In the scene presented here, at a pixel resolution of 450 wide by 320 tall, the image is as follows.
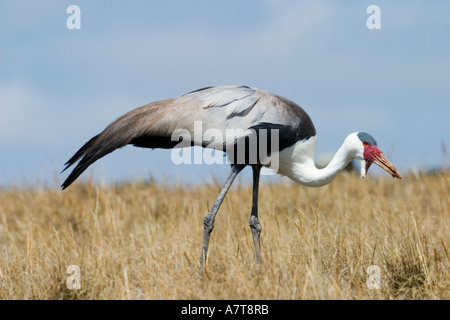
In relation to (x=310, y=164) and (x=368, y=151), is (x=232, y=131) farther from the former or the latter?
(x=368, y=151)

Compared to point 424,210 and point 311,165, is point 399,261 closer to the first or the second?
point 311,165

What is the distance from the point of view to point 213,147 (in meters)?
5.54

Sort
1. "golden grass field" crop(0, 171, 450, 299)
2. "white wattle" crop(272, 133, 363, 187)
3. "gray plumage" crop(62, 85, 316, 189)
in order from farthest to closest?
"white wattle" crop(272, 133, 363, 187) < "gray plumage" crop(62, 85, 316, 189) < "golden grass field" crop(0, 171, 450, 299)

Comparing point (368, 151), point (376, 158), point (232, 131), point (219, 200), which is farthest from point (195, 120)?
point (376, 158)

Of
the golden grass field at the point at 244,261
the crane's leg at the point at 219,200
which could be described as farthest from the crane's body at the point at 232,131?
the golden grass field at the point at 244,261

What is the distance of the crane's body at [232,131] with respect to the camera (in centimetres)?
544

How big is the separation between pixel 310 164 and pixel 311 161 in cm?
3

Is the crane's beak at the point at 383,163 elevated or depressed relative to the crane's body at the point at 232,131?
depressed

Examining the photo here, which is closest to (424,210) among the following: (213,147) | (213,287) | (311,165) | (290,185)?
(290,185)

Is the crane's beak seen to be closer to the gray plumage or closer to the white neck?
the white neck

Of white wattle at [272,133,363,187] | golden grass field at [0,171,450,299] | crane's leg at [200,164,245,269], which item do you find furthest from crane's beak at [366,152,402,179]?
crane's leg at [200,164,245,269]

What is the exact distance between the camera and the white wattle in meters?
5.80

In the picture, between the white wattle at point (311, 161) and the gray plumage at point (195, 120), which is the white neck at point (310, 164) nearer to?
the white wattle at point (311, 161)
